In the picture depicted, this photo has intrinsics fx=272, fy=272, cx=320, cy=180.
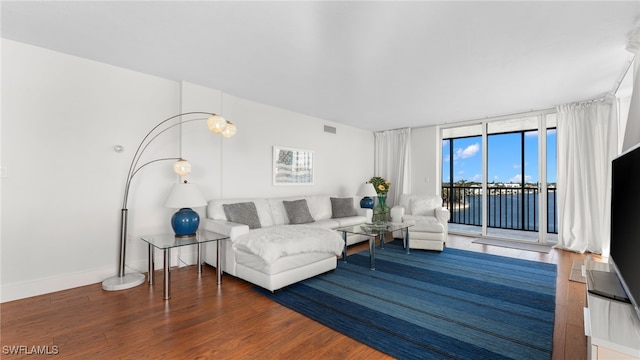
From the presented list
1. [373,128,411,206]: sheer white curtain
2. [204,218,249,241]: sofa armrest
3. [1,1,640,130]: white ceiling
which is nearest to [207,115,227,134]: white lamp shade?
[1,1,640,130]: white ceiling

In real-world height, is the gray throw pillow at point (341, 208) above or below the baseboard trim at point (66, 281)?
above

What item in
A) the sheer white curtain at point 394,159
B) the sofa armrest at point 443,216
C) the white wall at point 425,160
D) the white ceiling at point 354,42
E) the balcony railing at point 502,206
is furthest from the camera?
the sheer white curtain at point 394,159

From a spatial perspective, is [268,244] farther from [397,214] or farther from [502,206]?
[502,206]

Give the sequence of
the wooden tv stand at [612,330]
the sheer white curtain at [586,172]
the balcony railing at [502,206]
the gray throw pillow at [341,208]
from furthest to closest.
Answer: the balcony railing at [502,206] < the gray throw pillow at [341,208] < the sheer white curtain at [586,172] < the wooden tv stand at [612,330]

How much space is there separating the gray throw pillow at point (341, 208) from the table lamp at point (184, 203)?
270 centimetres

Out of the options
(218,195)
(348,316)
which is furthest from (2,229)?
(348,316)

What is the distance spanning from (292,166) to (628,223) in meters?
4.35

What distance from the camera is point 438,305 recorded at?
2549mm

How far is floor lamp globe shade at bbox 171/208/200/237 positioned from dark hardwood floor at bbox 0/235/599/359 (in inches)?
23.5

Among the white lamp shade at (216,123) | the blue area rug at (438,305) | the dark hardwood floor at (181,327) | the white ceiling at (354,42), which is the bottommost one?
the dark hardwood floor at (181,327)

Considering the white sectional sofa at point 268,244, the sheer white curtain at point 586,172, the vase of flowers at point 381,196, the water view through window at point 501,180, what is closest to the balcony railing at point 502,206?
the water view through window at point 501,180

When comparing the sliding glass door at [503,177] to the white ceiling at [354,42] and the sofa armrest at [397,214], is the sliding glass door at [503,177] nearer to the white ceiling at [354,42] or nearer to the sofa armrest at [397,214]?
the white ceiling at [354,42]

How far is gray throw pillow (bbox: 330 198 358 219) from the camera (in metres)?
5.22

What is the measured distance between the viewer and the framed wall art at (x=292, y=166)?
4.95 metres
